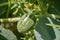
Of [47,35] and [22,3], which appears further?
[22,3]

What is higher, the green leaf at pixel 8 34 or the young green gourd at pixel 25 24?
the young green gourd at pixel 25 24

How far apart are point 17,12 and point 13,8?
0.03 metres

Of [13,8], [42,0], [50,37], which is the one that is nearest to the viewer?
[50,37]

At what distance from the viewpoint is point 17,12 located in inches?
43.4

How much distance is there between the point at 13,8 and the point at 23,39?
17 cm

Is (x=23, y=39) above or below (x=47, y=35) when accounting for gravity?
below

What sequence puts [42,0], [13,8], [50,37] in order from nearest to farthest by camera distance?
[50,37] < [42,0] < [13,8]

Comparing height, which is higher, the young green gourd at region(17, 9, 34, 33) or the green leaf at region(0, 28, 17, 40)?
the young green gourd at region(17, 9, 34, 33)

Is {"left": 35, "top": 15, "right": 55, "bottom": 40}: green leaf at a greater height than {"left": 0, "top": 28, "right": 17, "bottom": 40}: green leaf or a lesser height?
greater

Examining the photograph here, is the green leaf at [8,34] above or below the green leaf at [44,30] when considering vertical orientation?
below

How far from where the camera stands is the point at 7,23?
1.12 metres

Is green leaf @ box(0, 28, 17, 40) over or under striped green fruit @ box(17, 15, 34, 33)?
under

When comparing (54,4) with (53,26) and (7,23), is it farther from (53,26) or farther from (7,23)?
(7,23)

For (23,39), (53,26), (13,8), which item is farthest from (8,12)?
(53,26)
